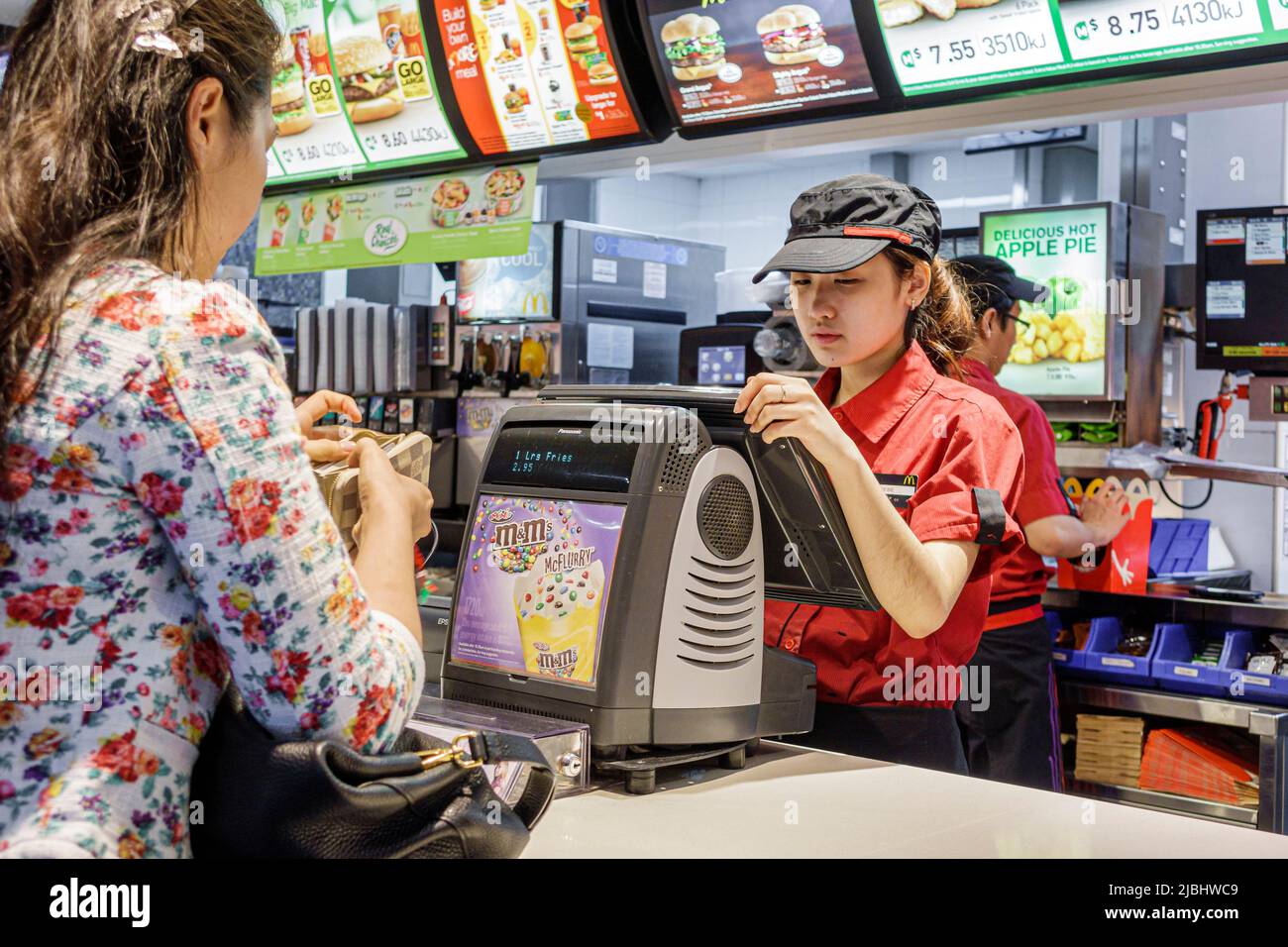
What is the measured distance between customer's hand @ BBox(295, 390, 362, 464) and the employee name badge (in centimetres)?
83

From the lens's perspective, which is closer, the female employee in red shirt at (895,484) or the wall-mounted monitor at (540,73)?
the female employee in red shirt at (895,484)

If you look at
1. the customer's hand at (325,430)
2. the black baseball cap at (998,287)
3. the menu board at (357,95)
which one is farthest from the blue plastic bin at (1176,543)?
the customer's hand at (325,430)

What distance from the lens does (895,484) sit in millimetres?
1891

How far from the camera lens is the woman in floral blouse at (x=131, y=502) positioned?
93 cm

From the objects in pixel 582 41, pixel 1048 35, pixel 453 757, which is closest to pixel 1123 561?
pixel 1048 35

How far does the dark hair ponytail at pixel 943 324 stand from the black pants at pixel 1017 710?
122 centimetres

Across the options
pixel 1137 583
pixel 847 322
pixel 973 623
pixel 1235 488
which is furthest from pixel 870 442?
pixel 1235 488

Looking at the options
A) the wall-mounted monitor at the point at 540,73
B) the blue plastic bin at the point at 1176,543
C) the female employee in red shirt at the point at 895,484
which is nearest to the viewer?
the female employee in red shirt at the point at 895,484

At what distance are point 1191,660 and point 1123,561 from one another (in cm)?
33

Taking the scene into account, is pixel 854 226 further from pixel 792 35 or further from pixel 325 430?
pixel 792 35

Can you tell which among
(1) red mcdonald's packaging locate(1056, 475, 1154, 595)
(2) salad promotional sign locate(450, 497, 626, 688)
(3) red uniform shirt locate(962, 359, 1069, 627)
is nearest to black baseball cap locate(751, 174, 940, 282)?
(2) salad promotional sign locate(450, 497, 626, 688)

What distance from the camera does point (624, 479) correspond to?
1.65m

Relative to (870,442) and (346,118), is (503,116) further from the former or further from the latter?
(870,442)

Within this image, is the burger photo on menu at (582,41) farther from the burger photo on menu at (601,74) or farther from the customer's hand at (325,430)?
the customer's hand at (325,430)
